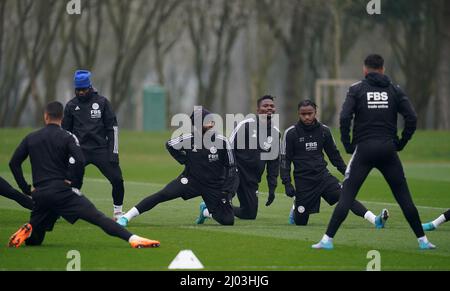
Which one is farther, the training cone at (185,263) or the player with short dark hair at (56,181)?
the player with short dark hair at (56,181)

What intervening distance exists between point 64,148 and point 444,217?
5746 mm

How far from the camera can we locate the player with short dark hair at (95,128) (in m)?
18.7

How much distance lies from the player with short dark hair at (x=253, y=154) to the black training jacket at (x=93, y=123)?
197 cm

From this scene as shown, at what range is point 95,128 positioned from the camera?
18797mm

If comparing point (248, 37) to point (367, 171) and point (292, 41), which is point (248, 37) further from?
point (367, 171)

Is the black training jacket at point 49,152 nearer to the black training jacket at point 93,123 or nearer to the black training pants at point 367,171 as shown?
the black training pants at point 367,171

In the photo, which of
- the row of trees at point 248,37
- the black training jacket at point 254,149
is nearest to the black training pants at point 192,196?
the black training jacket at point 254,149

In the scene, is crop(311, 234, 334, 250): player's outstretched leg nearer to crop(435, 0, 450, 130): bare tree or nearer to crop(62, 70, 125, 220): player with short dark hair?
crop(62, 70, 125, 220): player with short dark hair

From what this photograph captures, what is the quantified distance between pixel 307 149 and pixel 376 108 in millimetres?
3773

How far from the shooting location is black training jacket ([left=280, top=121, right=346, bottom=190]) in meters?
18.4

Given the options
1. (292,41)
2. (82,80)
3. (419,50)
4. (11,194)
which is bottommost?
(11,194)

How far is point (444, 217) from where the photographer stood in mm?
17125

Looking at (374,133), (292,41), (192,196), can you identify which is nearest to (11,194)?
(192,196)

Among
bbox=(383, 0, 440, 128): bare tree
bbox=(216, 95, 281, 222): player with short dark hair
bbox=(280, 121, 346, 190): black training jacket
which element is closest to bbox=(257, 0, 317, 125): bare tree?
bbox=(383, 0, 440, 128): bare tree
